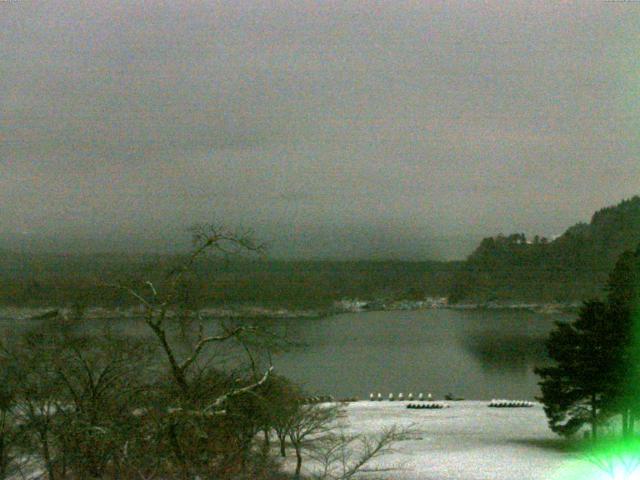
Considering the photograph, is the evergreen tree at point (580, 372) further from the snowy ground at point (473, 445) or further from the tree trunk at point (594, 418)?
the snowy ground at point (473, 445)

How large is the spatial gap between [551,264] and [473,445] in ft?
243

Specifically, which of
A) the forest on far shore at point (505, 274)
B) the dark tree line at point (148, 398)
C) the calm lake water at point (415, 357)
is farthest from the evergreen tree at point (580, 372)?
the forest on far shore at point (505, 274)

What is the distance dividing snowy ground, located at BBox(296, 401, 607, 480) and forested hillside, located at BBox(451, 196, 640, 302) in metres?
56.4

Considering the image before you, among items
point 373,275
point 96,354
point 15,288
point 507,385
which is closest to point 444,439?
point 96,354

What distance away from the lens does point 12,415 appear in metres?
6.63

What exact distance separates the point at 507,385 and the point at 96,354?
2143 cm

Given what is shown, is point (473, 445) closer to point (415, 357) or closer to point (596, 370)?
point (596, 370)

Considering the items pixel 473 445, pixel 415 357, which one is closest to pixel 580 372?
pixel 473 445

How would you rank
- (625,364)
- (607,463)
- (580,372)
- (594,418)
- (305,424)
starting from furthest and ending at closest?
1. (594,418)
2. (580,372)
3. (625,364)
4. (305,424)
5. (607,463)

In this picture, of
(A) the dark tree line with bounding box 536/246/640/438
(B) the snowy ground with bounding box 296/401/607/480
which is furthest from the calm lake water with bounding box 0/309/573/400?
(A) the dark tree line with bounding box 536/246/640/438

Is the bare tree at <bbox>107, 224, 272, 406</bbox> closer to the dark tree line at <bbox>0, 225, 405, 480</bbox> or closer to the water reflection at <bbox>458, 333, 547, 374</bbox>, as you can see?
the dark tree line at <bbox>0, 225, 405, 480</bbox>

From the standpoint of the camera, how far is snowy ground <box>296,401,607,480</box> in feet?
32.3

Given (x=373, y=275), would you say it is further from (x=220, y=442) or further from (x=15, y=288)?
(x=220, y=442)

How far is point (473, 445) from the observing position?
12.8 m
